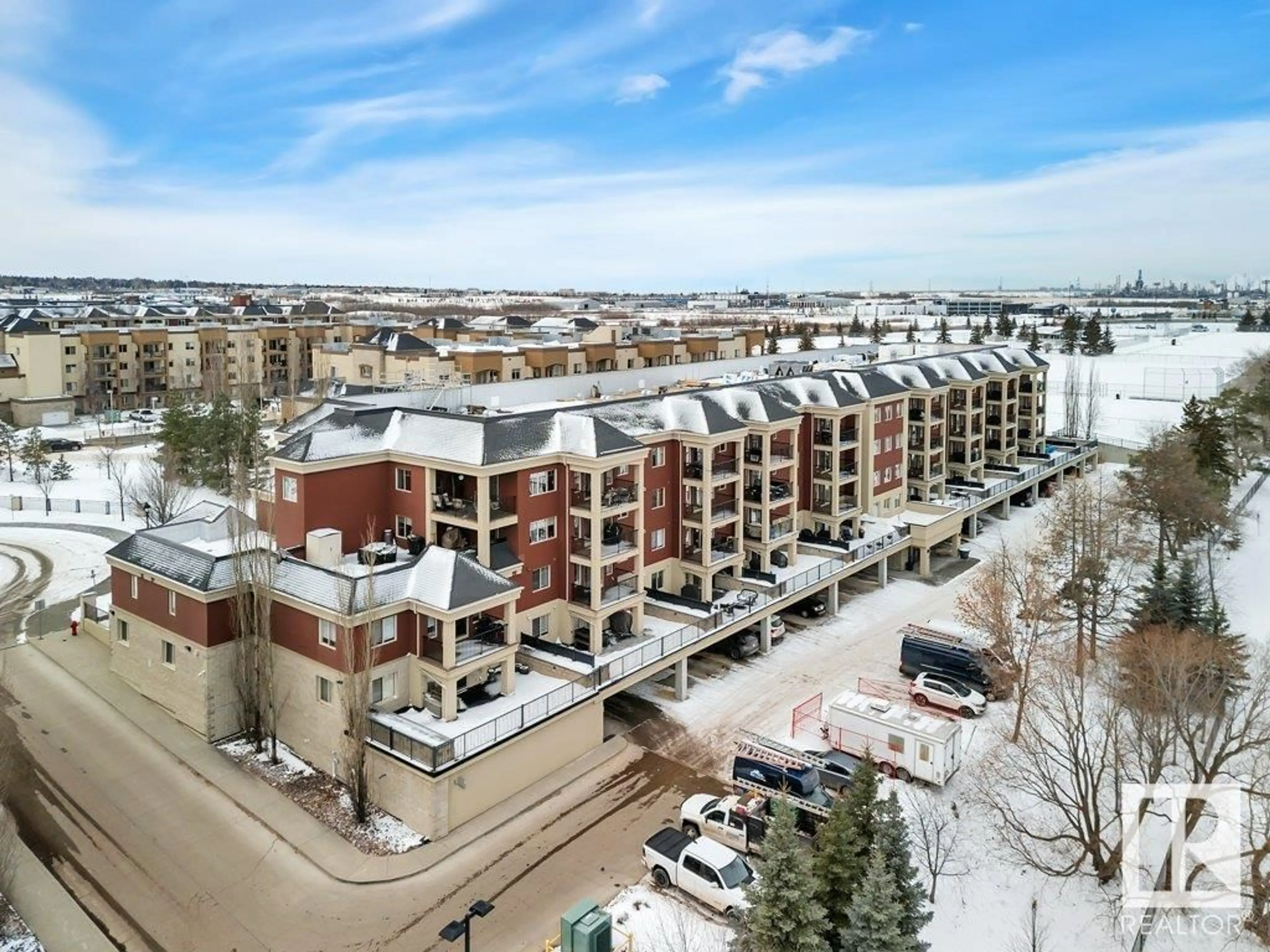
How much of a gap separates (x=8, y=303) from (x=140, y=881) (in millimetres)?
152891

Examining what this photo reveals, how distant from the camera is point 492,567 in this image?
25922 mm

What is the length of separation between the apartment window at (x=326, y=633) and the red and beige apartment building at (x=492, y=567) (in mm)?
69

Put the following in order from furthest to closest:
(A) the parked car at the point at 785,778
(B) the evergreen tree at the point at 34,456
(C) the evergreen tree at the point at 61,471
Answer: (B) the evergreen tree at the point at 34,456 < (C) the evergreen tree at the point at 61,471 < (A) the parked car at the point at 785,778

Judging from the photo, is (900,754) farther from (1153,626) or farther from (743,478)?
(743,478)

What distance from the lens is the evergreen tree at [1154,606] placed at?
27.9m

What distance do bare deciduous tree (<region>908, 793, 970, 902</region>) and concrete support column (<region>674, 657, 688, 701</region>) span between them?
26.3 ft

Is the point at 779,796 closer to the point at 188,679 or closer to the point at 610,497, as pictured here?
the point at 610,497

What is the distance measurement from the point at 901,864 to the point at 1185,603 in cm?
1803

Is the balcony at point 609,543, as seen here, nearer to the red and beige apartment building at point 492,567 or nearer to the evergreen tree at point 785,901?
the red and beige apartment building at point 492,567

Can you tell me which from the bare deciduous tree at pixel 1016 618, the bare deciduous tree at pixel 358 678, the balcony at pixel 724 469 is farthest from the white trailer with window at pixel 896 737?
the bare deciduous tree at pixel 358 678

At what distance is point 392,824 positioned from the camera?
2125 cm

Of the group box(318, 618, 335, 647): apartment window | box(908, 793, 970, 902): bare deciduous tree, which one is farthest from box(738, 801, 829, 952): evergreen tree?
box(318, 618, 335, 647): apartment window

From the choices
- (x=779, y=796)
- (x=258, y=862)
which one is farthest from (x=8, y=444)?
(x=779, y=796)

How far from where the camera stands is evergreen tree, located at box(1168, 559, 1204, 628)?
1088 inches
